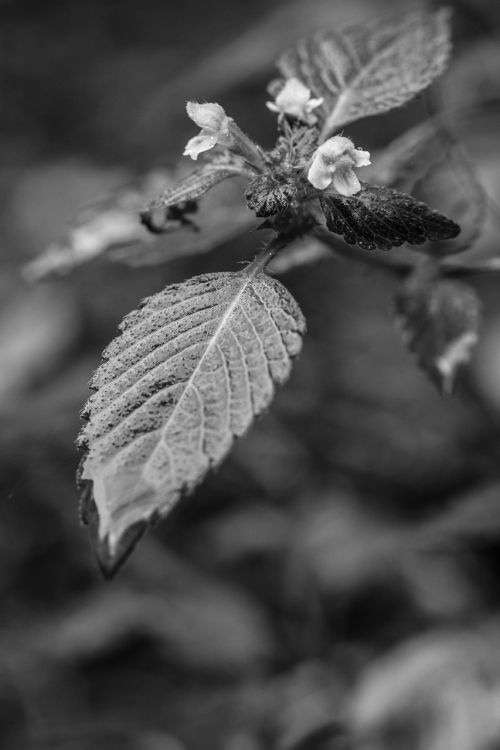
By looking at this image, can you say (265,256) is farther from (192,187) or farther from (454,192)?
(454,192)

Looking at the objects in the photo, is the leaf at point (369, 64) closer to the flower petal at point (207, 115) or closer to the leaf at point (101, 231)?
the flower petal at point (207, 115)

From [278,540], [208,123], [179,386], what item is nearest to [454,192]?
[208,123]

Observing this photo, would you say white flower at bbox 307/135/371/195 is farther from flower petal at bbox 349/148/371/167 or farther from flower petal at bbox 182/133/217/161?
flower petal at bbox 182/133/217/161

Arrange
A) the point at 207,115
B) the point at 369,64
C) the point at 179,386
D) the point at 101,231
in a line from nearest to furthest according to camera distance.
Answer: the point at 179,386, the point at 207,115, the point at 369,64, the point at 101,231

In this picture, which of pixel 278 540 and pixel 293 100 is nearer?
pixel 293 100

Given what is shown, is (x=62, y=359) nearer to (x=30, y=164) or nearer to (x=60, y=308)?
(x=60, y=308)

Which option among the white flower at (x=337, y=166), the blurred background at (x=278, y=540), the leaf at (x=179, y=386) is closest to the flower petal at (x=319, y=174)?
the white flower at (x=337, y=166)
